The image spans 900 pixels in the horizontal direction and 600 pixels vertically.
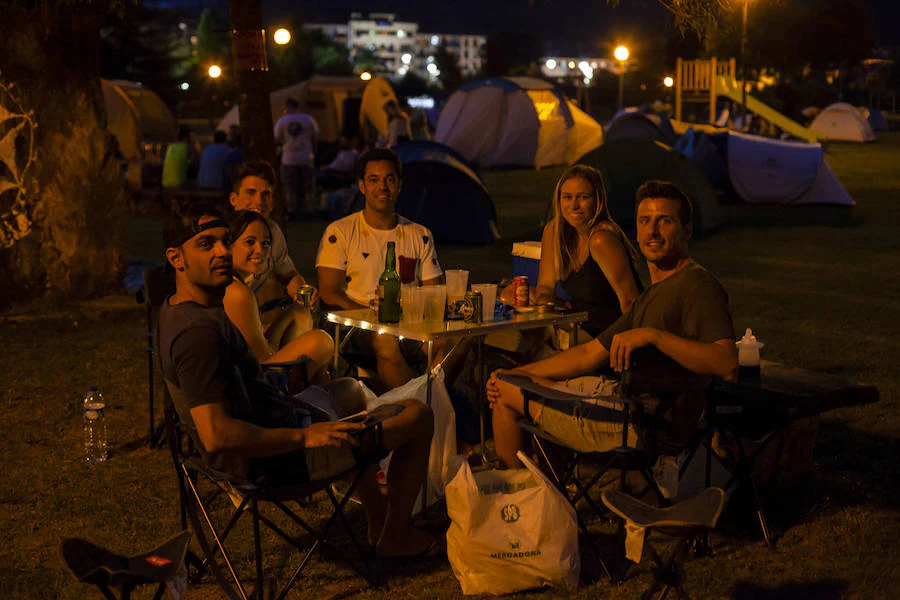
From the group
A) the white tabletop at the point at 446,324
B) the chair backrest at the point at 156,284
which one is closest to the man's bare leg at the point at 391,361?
the white tabletop at the point at 446,324

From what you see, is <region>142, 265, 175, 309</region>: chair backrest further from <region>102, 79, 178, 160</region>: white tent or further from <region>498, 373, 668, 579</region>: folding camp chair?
<region>102, 79, 178, 160</region>: white tent

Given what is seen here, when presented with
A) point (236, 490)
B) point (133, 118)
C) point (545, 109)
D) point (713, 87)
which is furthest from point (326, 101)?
point (236, 490)

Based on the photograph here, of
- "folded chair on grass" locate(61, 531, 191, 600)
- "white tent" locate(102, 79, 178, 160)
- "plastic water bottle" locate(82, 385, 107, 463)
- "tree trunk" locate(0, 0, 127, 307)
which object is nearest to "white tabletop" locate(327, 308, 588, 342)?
"plastic water bottle" locate(82, 385, 107, 463)

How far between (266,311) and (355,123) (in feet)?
75.6

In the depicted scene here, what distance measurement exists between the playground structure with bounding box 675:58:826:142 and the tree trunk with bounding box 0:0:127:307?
2703cm

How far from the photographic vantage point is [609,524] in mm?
4562

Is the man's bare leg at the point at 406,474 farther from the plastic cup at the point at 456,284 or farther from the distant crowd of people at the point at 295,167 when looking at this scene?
the distant crowd of people at the point at 295,167

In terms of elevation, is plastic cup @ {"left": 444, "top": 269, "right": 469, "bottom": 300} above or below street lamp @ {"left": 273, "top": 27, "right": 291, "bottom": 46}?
below

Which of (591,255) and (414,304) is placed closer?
(414,304)

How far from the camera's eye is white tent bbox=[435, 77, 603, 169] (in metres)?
25.9

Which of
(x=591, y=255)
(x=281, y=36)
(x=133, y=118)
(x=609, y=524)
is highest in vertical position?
(x=281, y=36)

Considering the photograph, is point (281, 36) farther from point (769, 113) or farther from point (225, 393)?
point (769, 113)

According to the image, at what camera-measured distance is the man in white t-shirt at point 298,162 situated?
1606 centimetres

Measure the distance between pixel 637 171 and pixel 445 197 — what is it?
2.60 m
